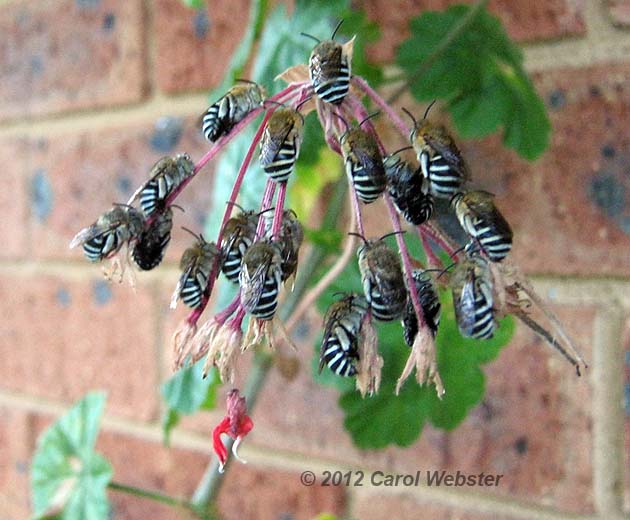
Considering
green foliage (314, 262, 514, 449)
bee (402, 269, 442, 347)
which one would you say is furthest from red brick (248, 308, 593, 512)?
bee (402, 269, 442, 347)

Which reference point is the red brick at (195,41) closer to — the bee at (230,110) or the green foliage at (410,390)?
the green foliage at (410,390)

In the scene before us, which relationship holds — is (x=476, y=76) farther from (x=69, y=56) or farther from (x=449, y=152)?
(x=69, y=56)

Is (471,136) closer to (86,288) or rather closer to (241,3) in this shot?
(241,3)

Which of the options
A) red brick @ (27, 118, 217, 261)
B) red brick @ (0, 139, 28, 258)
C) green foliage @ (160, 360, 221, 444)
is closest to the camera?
green foliage @ (160, 360, 221, 444)

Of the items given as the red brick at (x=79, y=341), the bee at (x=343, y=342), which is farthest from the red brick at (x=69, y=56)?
the bee at (x=343, y=342)

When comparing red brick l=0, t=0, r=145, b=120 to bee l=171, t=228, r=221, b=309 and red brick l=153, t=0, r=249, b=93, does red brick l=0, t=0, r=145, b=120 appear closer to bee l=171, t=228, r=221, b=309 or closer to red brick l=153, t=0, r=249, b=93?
red brick l=153, t=0, r=249, b=93
